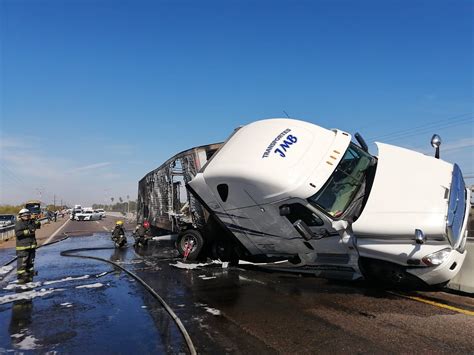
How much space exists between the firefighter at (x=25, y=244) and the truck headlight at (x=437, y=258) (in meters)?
7.74

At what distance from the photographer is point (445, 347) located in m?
4.30

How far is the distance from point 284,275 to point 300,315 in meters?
3.05

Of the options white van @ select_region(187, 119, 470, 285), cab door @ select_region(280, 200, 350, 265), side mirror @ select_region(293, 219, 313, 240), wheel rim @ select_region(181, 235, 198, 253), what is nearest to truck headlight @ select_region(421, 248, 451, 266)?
white van @ select_region(187, 119, 470, 285)

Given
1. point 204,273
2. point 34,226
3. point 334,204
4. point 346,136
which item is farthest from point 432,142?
point 34,226

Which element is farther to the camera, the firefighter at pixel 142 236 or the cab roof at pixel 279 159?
the firefighter at pixel 142 236

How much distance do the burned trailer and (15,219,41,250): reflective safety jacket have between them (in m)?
3.48

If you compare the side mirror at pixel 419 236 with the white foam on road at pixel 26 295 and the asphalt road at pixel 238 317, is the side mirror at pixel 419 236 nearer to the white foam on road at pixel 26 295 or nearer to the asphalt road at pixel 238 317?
the asphalt road at pixel 238 317

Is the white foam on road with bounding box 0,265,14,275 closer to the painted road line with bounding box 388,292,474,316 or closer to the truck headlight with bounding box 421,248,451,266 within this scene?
the painted road line with bounding box 388,292,474,316

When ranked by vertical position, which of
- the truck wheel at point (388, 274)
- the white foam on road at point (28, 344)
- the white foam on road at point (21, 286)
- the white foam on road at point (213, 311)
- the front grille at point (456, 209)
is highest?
the front grille at point (456, 209)

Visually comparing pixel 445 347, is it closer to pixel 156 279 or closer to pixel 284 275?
pixel 284 275

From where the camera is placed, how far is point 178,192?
12.3m

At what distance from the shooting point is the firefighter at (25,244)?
31.0ft

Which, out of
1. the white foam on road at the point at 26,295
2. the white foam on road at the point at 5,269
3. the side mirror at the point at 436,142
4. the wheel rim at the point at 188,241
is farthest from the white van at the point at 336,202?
the white foam on road at the point at 5,269

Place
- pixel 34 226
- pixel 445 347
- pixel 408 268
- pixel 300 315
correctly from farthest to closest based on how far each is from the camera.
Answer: pixel 34 226 → pixel 408 268 → pixel 300 315 → pixel 445 347
